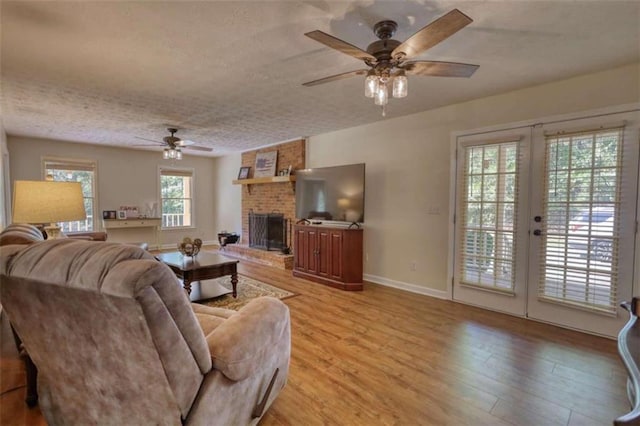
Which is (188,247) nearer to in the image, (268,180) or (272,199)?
(268,180)

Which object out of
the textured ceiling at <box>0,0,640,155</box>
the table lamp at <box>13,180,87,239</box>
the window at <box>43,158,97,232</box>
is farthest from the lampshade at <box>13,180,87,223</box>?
the window at <box>43,158,97,232</box>

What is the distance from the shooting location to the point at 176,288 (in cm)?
100

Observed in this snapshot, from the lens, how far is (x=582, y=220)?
108 inches

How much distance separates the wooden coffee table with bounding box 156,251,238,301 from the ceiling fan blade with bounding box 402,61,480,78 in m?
2.75

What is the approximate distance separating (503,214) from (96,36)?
3905 millimetres

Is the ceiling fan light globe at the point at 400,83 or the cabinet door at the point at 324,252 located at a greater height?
the ceiling fan light globe at the point at 400,83

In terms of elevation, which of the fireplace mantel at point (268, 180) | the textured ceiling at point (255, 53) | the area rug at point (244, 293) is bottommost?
the area rug at point (244, 293)

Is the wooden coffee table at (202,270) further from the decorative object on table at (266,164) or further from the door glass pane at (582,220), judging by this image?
the door glass pane at (582,220)

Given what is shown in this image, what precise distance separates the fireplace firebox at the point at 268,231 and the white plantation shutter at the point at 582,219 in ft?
13.2

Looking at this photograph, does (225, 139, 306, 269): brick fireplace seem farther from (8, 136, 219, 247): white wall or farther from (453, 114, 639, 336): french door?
(453, 114, 639, 336): french door

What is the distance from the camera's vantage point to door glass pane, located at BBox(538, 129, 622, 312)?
2605 mm

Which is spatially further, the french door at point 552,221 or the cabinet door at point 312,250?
the cabinet door at point 312,250

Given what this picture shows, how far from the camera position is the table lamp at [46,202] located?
210cm

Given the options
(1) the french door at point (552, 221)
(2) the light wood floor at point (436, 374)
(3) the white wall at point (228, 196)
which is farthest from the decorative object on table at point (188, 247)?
(3) the white wall at point (228, 196)
